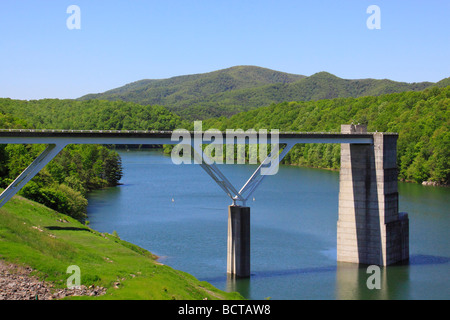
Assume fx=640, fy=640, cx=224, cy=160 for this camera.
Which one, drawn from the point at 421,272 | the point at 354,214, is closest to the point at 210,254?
the point at 354,214

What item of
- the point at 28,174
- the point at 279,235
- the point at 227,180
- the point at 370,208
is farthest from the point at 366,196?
the point at 28,174

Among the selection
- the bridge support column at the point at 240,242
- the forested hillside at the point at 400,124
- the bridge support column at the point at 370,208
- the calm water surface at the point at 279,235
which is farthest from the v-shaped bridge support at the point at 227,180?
the forested hillside at the point at 400,124

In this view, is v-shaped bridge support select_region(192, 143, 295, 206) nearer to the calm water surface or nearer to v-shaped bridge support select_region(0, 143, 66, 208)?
the calm water surface

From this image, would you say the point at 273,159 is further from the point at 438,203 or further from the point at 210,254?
the point at 438,203

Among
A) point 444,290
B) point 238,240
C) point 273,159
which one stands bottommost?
point 444,290

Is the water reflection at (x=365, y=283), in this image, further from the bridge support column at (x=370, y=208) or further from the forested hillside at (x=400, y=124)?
the forested hillside at (x=400, y=124)

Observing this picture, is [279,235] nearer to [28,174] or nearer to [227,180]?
[227,180]
